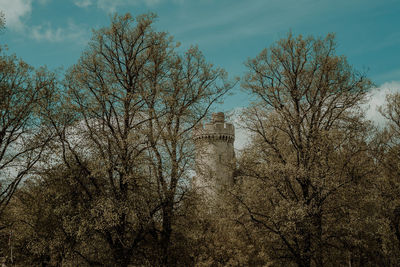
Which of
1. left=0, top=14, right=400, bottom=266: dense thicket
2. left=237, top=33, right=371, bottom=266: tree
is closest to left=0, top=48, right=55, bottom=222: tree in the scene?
left=0, top=14, right=400, bottom=266: dense thicket

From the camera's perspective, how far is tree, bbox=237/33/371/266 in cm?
2109

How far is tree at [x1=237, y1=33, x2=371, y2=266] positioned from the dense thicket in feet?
0.26

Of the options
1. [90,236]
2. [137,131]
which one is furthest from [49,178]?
[137,131]

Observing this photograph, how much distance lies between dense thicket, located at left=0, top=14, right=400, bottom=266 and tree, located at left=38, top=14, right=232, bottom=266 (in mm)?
77

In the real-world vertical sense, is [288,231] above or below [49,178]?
below

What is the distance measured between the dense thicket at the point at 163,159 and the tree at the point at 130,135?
77 millimetres

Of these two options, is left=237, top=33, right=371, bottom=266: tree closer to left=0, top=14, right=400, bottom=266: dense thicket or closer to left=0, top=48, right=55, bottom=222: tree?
left=0, top=14, right=400, bottom=266: dense thicket

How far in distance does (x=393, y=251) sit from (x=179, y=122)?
62.0 ft

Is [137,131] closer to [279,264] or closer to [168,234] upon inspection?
[168,234]

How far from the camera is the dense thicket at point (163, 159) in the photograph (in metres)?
20.2

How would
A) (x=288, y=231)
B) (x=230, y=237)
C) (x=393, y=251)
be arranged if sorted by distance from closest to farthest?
(x=288, y=231) < (x=230, y=237) < (x=393, y=251)

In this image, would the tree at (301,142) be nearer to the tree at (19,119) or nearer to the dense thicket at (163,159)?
the dense thicket at (163,159)

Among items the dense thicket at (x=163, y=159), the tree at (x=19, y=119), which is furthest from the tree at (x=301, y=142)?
the tree at (x=19, y=119)

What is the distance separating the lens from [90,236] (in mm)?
20516
